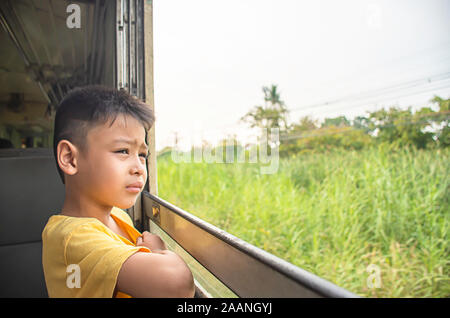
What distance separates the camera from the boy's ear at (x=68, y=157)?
472 mm

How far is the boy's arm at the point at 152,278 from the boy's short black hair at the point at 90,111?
0.22 m

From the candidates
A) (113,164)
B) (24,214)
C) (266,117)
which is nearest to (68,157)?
(113,164)

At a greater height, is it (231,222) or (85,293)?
(85,293)

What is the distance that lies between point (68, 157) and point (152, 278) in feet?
0.83

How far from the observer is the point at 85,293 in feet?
1.29

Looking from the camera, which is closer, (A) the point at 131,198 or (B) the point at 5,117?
(A) the point at 131,198

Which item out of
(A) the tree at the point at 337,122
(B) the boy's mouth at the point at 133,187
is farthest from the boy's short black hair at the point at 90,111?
(A) the tree at the point at 337,122

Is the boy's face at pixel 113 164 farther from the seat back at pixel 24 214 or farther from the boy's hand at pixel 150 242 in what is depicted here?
the seat back at pixel 24 214

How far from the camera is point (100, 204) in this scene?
51 centimetres

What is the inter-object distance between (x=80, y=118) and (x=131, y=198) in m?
0.17

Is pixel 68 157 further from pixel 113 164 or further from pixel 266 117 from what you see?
pixel 266 117

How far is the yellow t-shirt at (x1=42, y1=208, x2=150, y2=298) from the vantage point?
1.29 feet
